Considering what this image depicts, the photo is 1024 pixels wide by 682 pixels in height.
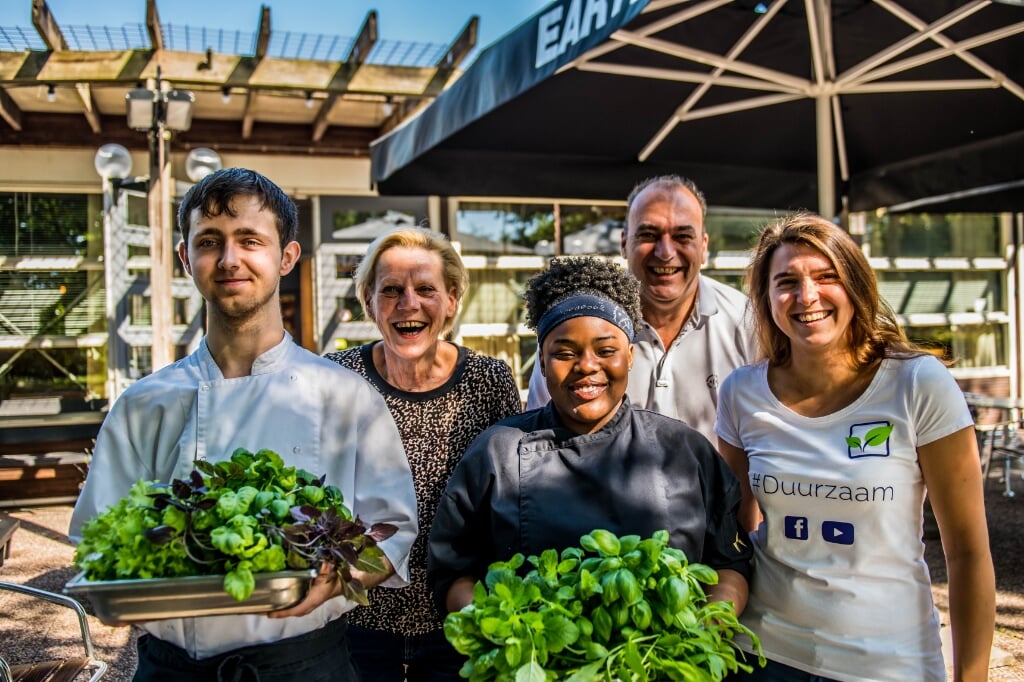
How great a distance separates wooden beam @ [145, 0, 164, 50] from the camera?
21.6 feet

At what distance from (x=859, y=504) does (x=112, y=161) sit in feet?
22.4

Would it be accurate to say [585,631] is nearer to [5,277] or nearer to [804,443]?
[804,443]

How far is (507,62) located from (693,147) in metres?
1.67

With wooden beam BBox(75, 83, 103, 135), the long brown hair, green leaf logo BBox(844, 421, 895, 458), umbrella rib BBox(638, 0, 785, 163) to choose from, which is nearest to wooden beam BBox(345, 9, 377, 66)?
wooden beam BBox(75, 83, 103, 135)

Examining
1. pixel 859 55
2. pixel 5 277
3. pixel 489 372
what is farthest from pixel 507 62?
pixel 5 277

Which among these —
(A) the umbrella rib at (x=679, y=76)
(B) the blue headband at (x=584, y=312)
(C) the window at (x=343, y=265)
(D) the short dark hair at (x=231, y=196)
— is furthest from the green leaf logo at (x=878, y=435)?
(C) the window at (x=343, y=265)

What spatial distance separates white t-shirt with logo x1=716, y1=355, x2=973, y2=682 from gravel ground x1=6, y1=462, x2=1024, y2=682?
2.16 m

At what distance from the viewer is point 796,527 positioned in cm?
171

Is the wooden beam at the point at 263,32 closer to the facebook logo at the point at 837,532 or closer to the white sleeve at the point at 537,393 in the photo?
the white sleeve at the point at 537,393

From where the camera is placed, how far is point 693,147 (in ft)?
15.0

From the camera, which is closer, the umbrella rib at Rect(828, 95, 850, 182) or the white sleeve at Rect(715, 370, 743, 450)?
the white sleeve at Rect(715, 370, 743, 450)

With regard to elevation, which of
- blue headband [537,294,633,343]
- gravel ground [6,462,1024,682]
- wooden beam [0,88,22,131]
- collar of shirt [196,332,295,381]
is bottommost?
gravel ground [6,462,1024,682]

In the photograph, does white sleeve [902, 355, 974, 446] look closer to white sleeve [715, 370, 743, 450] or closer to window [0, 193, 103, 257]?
white sleeve [715, 370, 743, 450]

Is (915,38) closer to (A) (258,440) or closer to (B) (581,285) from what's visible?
(B) (581,285)
